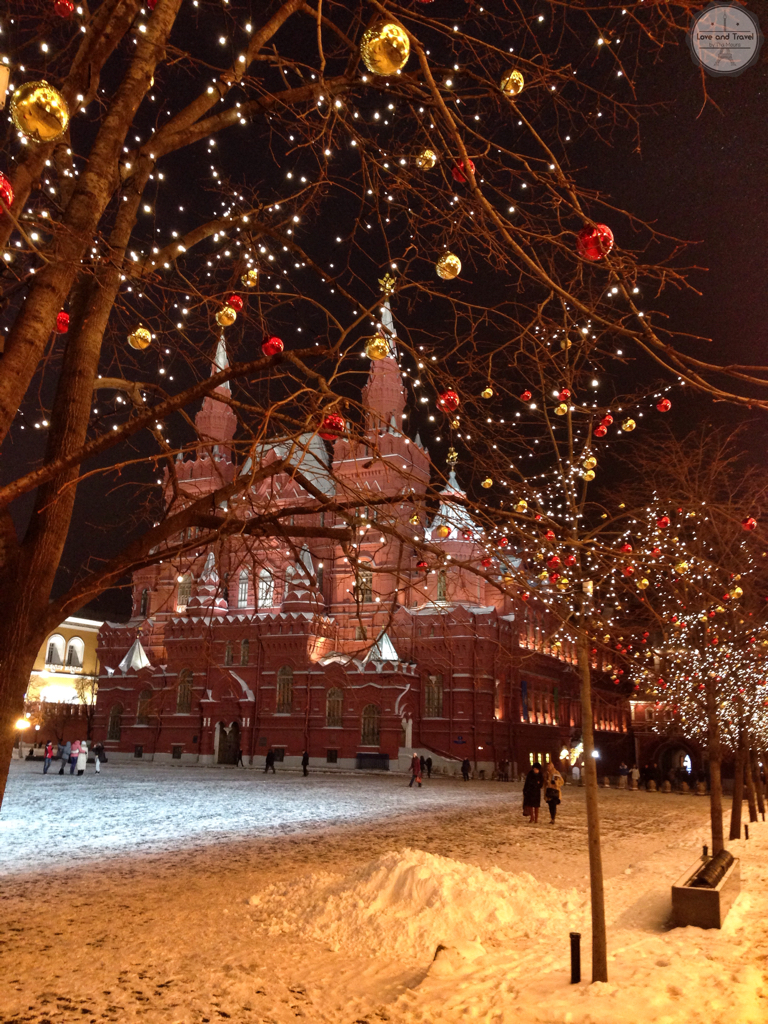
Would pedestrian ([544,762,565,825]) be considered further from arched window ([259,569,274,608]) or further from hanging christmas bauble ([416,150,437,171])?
hanging christmas bauble ([416,150,437,171])

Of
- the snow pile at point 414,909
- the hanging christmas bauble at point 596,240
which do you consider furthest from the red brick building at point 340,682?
the hanging christmas bauble at point 596,240

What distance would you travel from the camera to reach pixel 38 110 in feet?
10.5

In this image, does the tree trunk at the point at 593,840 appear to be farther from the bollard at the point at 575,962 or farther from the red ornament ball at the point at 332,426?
the red ornament ball at the point at 332,426

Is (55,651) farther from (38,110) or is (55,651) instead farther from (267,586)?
(38,110)

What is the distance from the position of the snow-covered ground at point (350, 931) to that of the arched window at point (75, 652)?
164ft

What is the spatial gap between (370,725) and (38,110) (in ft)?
119

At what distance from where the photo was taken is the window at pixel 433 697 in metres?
37.8

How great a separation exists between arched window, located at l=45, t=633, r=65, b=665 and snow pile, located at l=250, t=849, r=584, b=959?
55867mm

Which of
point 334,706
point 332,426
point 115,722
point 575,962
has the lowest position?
point 115,722

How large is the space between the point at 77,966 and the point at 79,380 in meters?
5.21

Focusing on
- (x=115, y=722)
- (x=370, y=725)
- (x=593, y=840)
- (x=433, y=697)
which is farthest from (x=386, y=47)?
(x=115, y=722)

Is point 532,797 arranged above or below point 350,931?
below

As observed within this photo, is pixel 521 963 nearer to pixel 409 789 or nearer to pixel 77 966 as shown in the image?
pixel 77 966

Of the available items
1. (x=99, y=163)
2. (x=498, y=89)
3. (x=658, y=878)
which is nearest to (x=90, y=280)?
(x=99, y=163)
